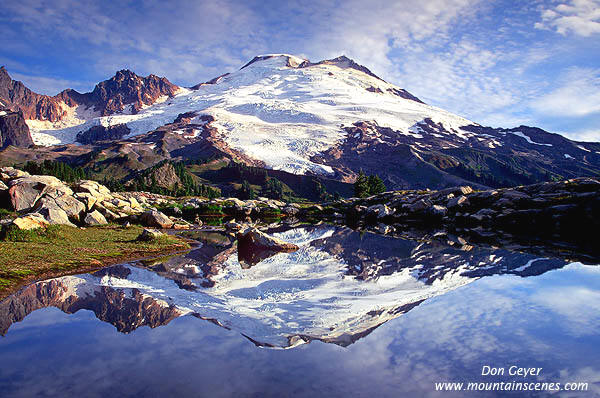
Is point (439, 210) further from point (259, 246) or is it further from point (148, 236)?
point (148, 236)

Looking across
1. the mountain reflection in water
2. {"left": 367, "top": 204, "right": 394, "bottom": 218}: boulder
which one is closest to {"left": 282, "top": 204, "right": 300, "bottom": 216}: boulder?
{"left": 367, "top": 204, "right": 394, "bottom": 218}: boulder

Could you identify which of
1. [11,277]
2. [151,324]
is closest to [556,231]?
[151,324]

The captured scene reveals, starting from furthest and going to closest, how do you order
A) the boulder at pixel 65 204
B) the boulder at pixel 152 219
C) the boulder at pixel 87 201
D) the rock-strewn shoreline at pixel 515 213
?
the boulder at pixel 152 219
the boulder at pixel 87 201
the rock-strewn shoreline at pixel 515 213
the boulder at pixel 65 204

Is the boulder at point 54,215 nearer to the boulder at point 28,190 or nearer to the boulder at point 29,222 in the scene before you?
the boulder at point 29,222

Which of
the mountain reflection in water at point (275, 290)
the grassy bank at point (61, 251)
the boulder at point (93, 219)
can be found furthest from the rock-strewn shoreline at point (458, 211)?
the mountain reflection in water at point (275, 290)

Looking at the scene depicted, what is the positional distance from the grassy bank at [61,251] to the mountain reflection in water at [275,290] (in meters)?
1.10

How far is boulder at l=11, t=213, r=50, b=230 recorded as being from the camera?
20.6 meters

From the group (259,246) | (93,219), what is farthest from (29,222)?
(259,246)

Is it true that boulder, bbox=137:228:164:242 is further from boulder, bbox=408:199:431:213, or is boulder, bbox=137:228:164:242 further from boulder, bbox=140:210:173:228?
boulder, bbox=408:199:431:213

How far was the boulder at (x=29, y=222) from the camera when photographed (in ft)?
67.6

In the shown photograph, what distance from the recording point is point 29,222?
21641 mm

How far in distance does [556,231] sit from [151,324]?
3772 centimetres

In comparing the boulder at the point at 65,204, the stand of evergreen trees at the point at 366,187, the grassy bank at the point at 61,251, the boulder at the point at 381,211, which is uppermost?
the stand of evergreen trees at the point at 366,187

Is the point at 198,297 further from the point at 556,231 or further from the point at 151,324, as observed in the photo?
the point at 556,231
